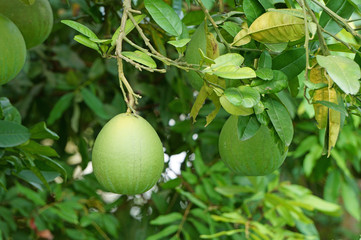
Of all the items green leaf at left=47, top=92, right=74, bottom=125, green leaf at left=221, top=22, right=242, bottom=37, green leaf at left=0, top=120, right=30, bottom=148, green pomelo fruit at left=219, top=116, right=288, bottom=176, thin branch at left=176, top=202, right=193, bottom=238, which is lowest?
thin branch at left=176, top=202, right=193, bottom=238

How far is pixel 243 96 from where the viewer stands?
824 mm

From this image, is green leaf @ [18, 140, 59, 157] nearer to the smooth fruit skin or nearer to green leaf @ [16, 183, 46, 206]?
the smooth fruit skin

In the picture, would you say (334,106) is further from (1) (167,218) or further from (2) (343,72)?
(1) (167,218)

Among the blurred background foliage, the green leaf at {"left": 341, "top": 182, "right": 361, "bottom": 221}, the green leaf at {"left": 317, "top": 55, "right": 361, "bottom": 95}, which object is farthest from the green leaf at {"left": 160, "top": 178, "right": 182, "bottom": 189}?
the green leaf at {"left": 317, "top": 55, "right": 361, "bottom": 95}

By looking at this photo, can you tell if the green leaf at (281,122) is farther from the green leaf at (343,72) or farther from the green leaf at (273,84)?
the green leaf at (343,72)

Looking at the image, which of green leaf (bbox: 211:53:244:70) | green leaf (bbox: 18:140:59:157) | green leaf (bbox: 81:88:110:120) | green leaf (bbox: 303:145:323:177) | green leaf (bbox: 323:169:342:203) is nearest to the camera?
green leaf (bbox: 211:53:244:70)

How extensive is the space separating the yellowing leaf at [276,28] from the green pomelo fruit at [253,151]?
168 millimetres

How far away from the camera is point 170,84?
73.3 inches

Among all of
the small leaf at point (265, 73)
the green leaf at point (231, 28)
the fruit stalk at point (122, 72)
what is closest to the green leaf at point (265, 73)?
the small leaf at point (265, 73)

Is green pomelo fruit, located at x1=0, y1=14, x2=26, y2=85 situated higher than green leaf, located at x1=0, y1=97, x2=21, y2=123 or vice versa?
green pomelo fruit, located at x1=0, y1=14, x2=26, y2=85

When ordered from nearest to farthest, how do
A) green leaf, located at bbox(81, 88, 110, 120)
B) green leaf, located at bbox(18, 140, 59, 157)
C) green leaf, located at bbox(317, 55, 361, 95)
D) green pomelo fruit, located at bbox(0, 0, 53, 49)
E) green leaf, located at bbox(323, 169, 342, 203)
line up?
green leaf, located at bbox(317, 55, 361, 95) < green pomelo fruit, located at bbox(0, 0, 53, 49) < green leaf, located at bbox(18, 140, 59, 157) < green leaf, located at bbox(81, 88, 110, 120) < green leaf, located at bbox(323, 169, 342, 203)

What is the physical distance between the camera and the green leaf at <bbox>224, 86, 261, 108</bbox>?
803 millimetres

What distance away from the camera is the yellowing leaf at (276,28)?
2.80 ft

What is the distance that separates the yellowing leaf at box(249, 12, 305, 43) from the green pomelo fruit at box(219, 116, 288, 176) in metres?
0.17
